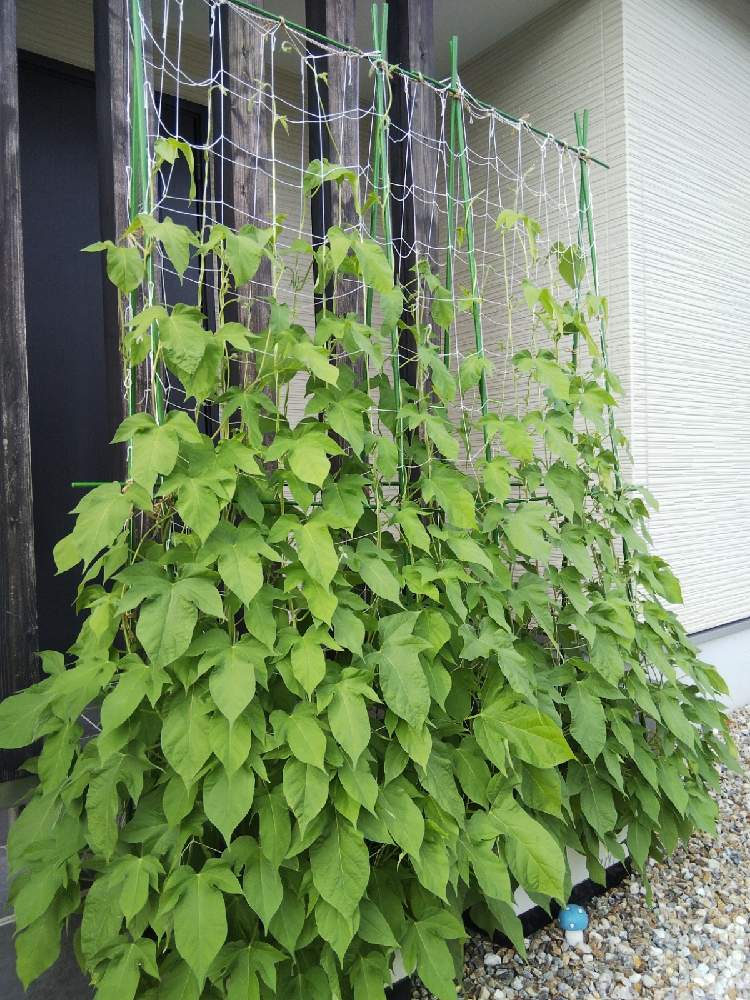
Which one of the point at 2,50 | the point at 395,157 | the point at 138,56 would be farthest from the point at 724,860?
the point at 2,50

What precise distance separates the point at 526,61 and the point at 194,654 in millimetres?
2800

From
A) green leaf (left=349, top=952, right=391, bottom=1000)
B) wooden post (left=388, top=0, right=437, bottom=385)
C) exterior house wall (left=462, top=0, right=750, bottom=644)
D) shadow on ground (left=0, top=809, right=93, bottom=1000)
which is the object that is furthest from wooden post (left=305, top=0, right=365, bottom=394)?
shadow on ground (left=0, top=809, right=93, bottom=1000)

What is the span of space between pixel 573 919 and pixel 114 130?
1.94 m

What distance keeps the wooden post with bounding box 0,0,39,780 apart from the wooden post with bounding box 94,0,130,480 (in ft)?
0.47

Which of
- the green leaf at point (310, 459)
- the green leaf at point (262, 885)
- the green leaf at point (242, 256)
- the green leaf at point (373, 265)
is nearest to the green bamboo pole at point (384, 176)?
the green leaf at point (373, 265)

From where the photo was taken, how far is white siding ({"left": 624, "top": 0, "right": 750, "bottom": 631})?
2656mm

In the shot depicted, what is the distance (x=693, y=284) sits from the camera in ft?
9.45

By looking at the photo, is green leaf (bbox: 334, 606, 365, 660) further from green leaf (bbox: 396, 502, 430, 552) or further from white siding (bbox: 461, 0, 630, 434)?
white siding (bbox: 461, 0, 630, 434)

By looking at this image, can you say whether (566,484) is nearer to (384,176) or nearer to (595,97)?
(384,176)

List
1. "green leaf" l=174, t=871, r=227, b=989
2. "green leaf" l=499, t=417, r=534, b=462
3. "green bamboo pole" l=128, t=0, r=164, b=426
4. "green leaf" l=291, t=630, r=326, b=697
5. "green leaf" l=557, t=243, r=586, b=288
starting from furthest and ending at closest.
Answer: "green leaf" l=557, t=243, r=586, b=288
"green leaf" l=499, t=417, r=534, b=462
"green bamboo pole" l=128, t=0, r=164, b=426
"green leaf" l=291, t=630, r=326, b=697
"green leaf" l=174, t=871, r=227, b=989

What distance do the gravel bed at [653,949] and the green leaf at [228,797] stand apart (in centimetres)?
85

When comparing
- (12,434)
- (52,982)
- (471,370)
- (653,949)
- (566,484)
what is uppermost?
(471,370)

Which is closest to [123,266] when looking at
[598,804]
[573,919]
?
[598,804]

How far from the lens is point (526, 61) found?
2938 mm
